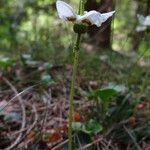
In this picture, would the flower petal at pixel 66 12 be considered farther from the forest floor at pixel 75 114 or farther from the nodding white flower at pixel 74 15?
the forest floor at pixel 75 114

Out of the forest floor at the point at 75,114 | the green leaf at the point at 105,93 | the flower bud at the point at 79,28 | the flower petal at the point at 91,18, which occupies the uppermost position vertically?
the flower petal at the point at 91,18

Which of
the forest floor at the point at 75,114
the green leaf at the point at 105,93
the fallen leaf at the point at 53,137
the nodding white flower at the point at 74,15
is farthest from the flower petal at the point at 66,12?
the fallen leaf at the point at 53,137

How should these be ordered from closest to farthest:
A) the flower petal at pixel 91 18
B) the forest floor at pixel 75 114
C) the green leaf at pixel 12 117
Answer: the flower petal at pixel 91 18 → the forest floor at pixel 75 114 → the green leaf at pixel 12 117

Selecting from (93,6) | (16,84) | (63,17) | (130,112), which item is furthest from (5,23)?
(63,17)

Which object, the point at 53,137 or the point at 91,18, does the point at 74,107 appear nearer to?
the point at 53,137

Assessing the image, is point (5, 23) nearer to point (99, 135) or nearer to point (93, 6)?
point (93, 6)

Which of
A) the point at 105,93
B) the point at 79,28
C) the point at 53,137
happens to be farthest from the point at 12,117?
the point at 79,28

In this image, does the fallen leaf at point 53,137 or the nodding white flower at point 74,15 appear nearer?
the nodding white flower at point 74,15

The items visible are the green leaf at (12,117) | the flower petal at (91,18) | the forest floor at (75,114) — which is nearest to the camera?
the flower petal at (91,18)

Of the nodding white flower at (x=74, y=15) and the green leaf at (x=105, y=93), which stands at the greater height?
the nodding white flower at (x=74, y=15)
